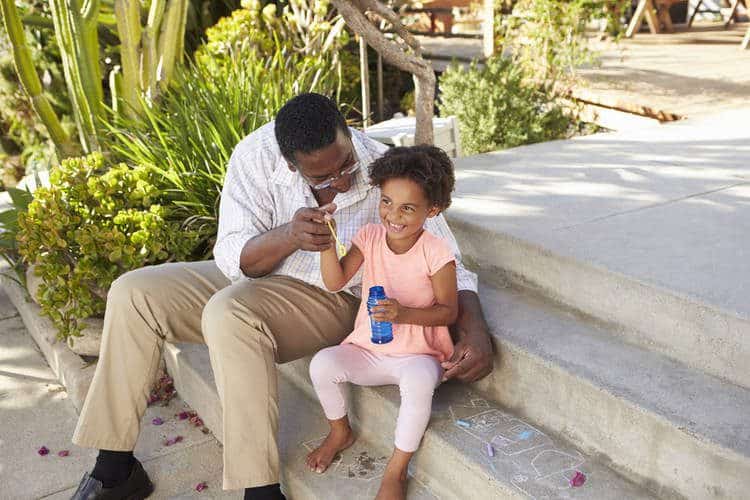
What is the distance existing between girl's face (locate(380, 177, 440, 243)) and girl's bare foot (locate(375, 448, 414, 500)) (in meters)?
0.69

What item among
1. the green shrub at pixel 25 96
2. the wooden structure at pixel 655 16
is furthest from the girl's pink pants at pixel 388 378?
the wooden structure at pixel 655 16

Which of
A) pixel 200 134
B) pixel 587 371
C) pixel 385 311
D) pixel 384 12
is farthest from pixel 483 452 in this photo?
pixel 384 12

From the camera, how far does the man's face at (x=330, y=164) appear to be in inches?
103

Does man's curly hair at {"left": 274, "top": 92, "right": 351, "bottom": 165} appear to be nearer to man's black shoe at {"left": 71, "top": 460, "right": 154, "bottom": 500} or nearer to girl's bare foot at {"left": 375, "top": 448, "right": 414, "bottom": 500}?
girl's bare foot at {"left": 375, "top": 448, "right": 414, "bottom": 500}

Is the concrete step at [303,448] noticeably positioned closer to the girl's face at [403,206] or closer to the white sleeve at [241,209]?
the white sleeve at [241,209]

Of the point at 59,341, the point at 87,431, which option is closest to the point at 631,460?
the point at 87,431

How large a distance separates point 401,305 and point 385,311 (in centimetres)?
13

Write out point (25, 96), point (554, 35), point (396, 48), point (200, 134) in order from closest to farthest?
point (200, 134)
point (396, 48)
point (554, 35)
point (25, 96)

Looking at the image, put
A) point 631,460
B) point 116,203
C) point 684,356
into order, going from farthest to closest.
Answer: point 116,203, point 684,356, point 631,460

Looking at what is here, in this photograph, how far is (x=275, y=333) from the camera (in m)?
2.79

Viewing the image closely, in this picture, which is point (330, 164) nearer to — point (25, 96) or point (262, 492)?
point (262, 492)

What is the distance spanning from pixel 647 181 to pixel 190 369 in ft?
7.52

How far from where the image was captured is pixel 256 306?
9.03 feet

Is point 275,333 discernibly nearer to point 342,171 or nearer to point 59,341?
point 342,171
